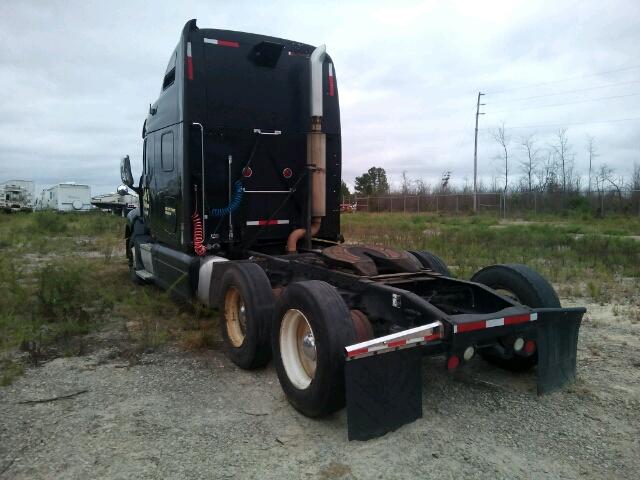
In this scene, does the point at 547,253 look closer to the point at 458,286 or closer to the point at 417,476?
the point at 458,286

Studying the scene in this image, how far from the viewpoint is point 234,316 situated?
5.67m

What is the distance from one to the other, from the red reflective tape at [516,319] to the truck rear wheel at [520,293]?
64cm

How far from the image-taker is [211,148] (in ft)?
22.5

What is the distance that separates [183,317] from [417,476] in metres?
4.55

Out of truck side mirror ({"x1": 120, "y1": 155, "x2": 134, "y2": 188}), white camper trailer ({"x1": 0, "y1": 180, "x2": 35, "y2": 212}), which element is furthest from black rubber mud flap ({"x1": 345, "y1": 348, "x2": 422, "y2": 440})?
white camper trailer ({"x1": 0, "y1": 180, "x2": 35, "y2": 212})

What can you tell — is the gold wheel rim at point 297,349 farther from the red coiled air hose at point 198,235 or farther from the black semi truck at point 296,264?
the red coiled air hose at point 198,235

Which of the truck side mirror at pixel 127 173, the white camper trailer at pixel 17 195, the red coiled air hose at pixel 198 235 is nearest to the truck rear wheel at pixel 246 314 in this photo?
the red coiled air hose at pixel 198 235

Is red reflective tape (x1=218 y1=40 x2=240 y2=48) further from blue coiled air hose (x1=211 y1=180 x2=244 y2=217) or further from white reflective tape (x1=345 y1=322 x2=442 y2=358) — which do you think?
white reflective tape (x1=345 y1=322 x2=442 y2=358)

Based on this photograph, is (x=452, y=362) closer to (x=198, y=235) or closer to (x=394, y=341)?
(x=394, y=341)

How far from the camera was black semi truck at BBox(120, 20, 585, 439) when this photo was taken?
3729mm

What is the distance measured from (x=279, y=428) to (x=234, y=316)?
6.31 feet

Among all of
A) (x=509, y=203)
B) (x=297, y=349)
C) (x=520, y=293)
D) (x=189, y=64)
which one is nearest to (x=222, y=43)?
(x=189, y=64)

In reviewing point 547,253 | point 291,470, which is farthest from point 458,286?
point 547,253

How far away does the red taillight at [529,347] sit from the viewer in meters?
4.24
